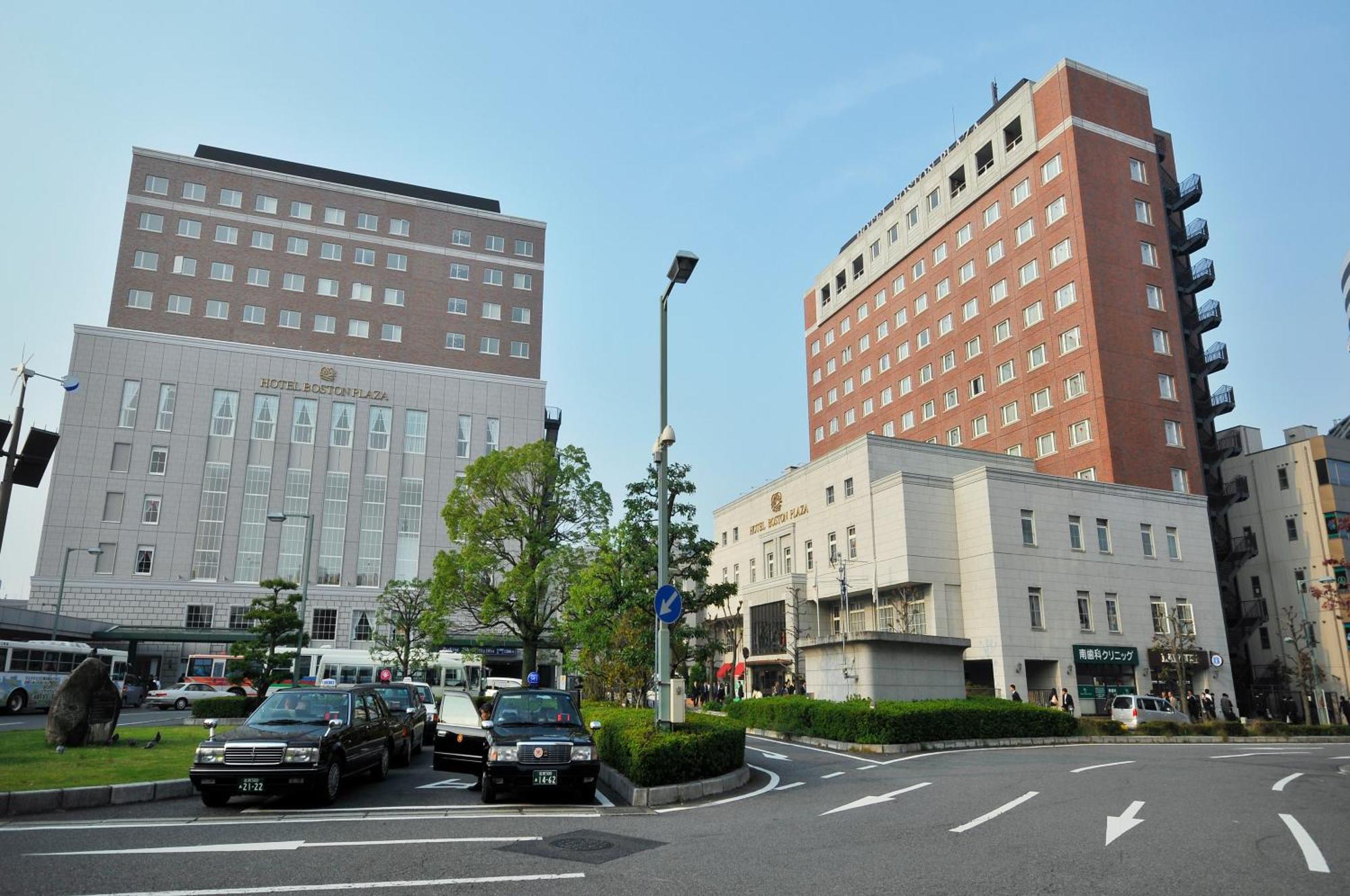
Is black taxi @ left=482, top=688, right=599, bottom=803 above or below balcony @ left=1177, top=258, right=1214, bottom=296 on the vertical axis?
below

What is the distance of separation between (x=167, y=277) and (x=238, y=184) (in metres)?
9.57

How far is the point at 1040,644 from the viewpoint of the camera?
42.1 meters

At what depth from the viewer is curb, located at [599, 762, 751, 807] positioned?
12.4 meters

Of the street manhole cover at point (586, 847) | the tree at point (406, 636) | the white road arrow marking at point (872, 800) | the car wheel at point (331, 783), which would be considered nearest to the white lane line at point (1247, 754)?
the white road arrow marking at point (872, 800)

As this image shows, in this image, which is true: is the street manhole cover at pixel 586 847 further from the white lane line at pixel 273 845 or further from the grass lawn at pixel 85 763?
the grass lawn at pixel 85 763

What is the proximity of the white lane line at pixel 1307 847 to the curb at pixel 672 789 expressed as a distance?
7.50 metres

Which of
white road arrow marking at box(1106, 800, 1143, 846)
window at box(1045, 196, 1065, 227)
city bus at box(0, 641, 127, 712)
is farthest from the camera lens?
window at box(1045, 196, 1065, 227)

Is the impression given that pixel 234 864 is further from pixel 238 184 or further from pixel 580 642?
pixel 238 184

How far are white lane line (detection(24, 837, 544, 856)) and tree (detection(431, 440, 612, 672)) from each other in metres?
24.2

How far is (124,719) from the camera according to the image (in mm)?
33500

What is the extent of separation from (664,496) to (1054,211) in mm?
45643

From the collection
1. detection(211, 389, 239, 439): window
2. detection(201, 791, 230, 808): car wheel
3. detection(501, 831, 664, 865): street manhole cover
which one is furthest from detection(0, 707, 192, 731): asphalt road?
detection(211, 389, 239, 439): window

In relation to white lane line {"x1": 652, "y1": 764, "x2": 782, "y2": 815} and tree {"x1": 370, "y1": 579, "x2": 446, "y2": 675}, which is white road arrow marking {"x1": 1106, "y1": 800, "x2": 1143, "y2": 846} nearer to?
white lane line {"x1": 652, "y1": 764, "x2": 782, "y2": 815}

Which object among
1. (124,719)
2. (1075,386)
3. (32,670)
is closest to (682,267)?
(124,719)
